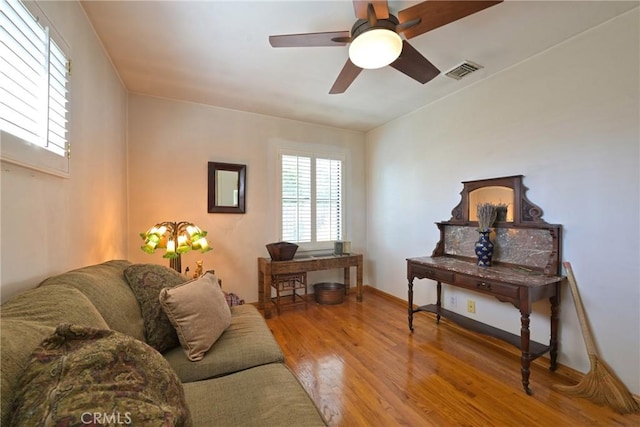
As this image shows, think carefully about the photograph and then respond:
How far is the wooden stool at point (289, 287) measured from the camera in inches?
133

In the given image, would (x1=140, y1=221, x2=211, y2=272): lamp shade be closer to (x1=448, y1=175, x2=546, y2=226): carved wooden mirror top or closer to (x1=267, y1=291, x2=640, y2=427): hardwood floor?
(x1=267, y1=291, x2=640, y2=427): hardwood floor

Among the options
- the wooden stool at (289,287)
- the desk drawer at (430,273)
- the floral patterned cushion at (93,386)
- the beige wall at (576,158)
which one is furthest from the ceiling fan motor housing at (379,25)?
the wooden stool at (289,287)

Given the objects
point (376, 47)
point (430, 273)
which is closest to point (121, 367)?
point (376, 47)

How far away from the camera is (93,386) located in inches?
24.4

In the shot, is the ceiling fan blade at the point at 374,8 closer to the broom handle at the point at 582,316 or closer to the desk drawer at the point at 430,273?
Answer: the desk drawer at the point at 430,273

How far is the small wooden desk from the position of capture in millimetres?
3250

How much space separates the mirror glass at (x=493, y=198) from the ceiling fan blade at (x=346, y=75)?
67.1 inches

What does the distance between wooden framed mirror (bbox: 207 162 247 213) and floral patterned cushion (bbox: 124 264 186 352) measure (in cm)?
182

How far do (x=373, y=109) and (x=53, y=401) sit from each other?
3582 mm

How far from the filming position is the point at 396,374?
2.07 m

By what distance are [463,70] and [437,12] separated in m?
1.26

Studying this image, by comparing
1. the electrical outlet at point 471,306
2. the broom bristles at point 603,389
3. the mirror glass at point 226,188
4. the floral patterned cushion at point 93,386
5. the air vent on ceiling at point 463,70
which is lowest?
the broom bristles at point 603,389

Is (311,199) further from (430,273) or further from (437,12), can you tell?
(437,12)

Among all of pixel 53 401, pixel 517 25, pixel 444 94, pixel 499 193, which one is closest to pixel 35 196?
pixel 53 401
